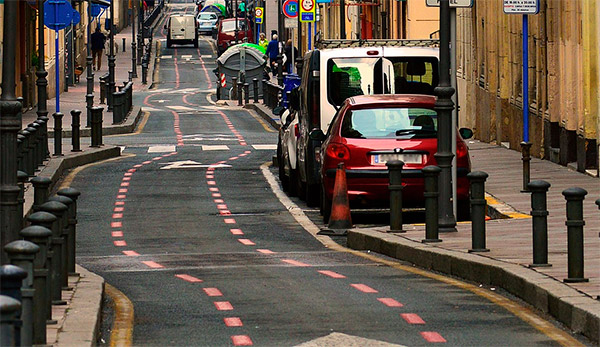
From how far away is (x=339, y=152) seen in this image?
18578mm

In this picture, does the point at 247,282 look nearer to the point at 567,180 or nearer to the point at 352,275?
the point at 352,275

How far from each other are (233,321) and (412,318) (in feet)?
4.02

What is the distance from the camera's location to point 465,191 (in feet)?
61.2

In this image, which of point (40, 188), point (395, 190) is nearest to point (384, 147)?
point (395, 190)

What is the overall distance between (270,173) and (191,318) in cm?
1592

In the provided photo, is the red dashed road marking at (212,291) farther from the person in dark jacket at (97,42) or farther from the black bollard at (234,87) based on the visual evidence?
the person in dark jacket at (97,42)

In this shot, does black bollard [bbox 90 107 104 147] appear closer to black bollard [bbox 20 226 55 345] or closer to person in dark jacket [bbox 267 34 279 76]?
black bollard [bbox 20 226 55 345]

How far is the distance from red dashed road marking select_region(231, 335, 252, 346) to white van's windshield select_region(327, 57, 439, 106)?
11423 millimetres

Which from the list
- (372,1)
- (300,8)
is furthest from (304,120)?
(372,1)

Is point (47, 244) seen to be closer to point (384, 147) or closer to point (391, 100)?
point (384, 147)

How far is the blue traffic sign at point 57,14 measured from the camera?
1268 inches

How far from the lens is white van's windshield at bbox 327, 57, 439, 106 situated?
71.3ft

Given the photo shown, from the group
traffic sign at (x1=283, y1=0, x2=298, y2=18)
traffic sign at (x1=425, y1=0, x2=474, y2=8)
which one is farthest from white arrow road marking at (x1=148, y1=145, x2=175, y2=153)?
traffic sign at (x1=425, y1=0, x2=474, y2=8)

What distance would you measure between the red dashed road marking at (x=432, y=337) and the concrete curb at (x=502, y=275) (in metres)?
0.89
